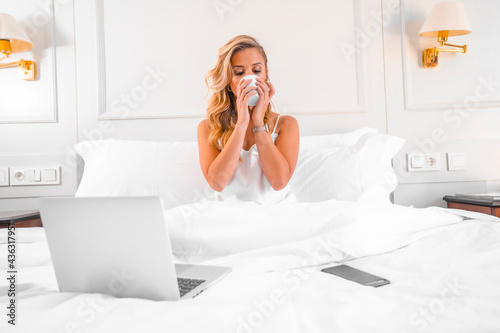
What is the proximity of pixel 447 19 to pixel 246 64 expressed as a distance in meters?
1.08

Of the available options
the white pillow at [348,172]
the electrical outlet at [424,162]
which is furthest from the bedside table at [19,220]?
the electrical outlet at [424,162]

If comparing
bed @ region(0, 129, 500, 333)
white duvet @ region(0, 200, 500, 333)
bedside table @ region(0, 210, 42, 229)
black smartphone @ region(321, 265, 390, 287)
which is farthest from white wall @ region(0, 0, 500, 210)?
black smartphone @ region(321, 265, 390, 287)

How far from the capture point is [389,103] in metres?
2.12

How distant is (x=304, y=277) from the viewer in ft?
2.66

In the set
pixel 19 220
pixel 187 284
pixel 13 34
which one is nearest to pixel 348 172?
pixel 187 284

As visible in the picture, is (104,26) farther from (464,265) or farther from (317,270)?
(464,265)

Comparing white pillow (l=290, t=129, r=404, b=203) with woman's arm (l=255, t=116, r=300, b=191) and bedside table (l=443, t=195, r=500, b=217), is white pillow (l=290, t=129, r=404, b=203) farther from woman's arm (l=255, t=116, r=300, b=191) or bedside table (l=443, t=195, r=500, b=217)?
bedside table (l=443, t=195, r=500, b=217)

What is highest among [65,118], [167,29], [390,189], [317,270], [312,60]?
[167,29]

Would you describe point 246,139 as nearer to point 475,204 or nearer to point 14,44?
point 475,204

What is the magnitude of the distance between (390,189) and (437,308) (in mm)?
1199

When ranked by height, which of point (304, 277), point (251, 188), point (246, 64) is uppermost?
point (246, 64)

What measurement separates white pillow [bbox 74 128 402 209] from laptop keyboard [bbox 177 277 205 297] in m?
0.86

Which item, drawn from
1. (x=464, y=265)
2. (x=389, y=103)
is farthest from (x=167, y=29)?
(x=464, y=265)

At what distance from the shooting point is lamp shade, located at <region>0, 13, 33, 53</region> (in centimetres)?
185
